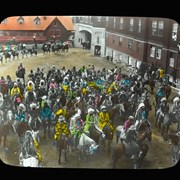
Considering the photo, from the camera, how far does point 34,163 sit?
18.4 ft

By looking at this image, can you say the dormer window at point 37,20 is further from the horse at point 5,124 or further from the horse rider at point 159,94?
the horse rider at point 159,94

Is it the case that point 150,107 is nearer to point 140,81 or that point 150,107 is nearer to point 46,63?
point 140,81

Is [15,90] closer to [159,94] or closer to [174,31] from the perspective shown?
[159,94]

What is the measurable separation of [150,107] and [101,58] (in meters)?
0.79

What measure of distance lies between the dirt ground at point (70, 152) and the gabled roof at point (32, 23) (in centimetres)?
31

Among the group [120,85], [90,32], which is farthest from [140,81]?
[90,32]

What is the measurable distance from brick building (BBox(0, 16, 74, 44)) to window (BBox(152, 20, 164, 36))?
0.92 meters

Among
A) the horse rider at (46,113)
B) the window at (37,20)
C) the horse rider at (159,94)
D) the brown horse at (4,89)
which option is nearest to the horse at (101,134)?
the horse rider at (46,113)

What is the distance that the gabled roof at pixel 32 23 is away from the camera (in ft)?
17.6

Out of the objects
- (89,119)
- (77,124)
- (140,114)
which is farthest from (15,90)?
(140,114)

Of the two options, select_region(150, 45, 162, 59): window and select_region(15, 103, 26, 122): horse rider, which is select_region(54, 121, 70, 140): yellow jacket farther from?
select_region(150, 45, 162, 59): window

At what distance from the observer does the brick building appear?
211 inches

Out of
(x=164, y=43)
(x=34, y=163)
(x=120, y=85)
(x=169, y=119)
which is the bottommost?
(x=34, y=163)

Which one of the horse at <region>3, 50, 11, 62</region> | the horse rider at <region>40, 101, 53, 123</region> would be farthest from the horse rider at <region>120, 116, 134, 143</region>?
the horse at <region>3, 50, 11, 62</region>
